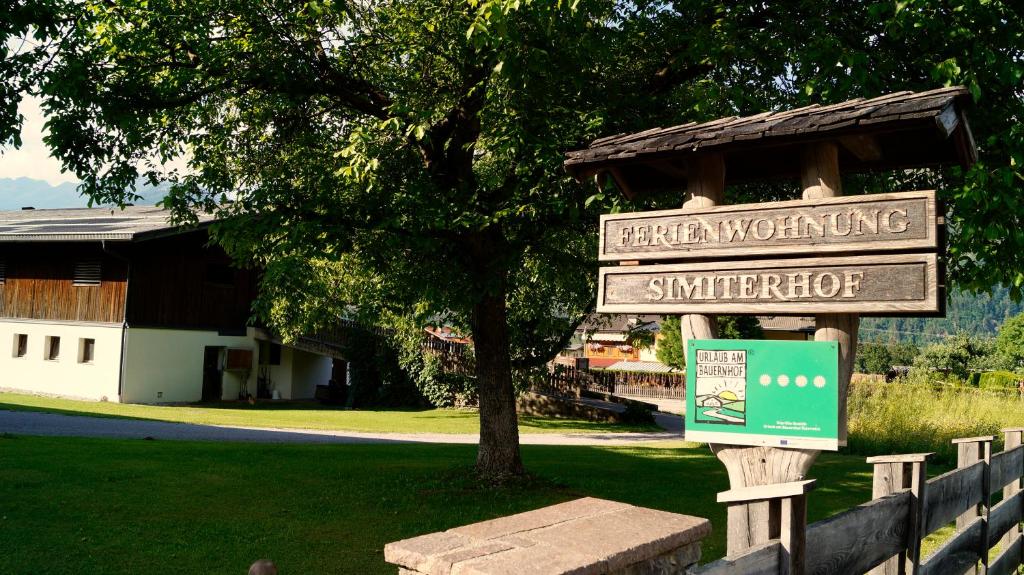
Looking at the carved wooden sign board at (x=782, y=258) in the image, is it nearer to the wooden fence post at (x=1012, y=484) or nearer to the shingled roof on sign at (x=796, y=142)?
the shingled roof on sign at (x=796, y=142)

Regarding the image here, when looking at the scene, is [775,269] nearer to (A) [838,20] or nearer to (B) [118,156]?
(A) [838,20]

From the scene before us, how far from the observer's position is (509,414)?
13305 mm

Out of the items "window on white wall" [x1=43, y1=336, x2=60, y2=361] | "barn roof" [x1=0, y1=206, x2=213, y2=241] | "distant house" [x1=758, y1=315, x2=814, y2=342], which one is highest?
"barn roof" [x1=0, y1=206, x2=213, y2=241]

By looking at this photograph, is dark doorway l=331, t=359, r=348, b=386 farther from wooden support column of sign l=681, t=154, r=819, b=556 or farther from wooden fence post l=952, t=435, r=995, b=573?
wooden support column of sign l=681, t=154, r=819, b=556

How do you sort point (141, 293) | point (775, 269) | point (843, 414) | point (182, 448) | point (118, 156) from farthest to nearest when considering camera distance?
point (141, 293) → point (182, 448) → point (118, 156) → point (775, 269) → point (843, 414)

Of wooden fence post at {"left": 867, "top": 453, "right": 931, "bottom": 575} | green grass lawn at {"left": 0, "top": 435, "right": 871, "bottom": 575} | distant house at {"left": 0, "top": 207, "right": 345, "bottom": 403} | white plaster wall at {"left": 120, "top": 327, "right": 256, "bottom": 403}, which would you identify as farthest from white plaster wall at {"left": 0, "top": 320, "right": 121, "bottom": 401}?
wooden fence post at {"left": 867, "top": 453, "right": 931, "bottom": 575}

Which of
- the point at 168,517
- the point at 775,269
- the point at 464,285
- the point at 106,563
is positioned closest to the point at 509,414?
the point at 464,285

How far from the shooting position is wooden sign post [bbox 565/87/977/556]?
453cm

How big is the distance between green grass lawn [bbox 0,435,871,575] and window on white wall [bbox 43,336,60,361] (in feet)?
55.2

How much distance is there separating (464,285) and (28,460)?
8000 mm

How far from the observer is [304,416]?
2877 centimetres

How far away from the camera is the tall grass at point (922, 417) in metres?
19.3

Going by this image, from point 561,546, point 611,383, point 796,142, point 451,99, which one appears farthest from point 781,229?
point 611,383

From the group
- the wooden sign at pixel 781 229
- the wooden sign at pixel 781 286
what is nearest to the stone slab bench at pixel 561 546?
the wooden sign at pixel 781 286
